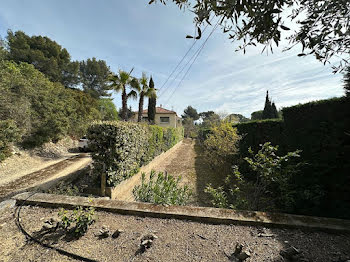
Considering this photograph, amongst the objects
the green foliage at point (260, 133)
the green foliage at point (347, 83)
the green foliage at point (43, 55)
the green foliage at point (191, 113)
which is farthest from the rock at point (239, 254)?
the green foliage at point (191, 113)

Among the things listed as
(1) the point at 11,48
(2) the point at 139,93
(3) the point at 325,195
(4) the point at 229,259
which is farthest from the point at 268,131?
(1) the point at 11,48

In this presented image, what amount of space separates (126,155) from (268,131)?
5123mm

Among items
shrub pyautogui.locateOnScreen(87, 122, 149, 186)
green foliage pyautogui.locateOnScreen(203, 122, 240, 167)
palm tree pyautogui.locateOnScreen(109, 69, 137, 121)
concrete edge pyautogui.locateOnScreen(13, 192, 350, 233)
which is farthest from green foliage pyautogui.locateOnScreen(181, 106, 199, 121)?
concrete edge pyautogui.locateOnScreen(13, 192, 350, 233)

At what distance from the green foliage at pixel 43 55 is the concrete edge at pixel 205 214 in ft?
72.8

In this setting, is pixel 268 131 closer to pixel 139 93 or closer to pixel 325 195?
pixel 325 195

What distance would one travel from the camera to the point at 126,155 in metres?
4.66

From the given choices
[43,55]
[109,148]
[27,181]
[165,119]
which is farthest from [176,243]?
[43,55]

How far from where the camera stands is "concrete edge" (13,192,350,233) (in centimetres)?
201

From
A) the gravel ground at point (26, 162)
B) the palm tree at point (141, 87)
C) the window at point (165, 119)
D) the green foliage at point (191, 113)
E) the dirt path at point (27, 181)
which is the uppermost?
the green foliage at point (191, 113)

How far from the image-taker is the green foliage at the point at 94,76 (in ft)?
90.8

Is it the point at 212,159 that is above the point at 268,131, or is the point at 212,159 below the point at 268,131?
below

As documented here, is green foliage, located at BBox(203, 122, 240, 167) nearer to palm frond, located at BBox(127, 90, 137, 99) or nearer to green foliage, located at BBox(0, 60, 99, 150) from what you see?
palm frond, located at BBox(127, 90, 137, 99)

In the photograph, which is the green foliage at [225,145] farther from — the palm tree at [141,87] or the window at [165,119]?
the window at [165,119]

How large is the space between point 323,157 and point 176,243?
3212mm
